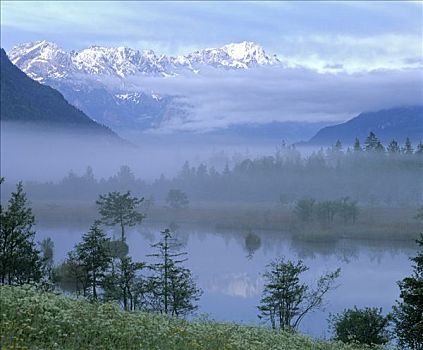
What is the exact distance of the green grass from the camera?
12266 mm

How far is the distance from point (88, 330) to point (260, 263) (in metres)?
63.6

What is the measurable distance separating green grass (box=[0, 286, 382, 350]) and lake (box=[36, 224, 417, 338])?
20908 mm

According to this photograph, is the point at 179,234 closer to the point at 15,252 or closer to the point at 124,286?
the point at 124,286

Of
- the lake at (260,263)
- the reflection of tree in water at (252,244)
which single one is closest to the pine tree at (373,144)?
the lake at (260,263)

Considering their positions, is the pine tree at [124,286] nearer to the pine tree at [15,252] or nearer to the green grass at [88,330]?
the pine tree at [15,252]

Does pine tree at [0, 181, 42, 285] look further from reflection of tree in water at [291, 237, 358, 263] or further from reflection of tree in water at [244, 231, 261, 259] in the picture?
reflection of tree in water at [244, 231, 261, 259]

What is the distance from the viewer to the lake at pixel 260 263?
50.2 metres

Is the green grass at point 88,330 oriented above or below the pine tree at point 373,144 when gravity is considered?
below

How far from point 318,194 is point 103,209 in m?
101

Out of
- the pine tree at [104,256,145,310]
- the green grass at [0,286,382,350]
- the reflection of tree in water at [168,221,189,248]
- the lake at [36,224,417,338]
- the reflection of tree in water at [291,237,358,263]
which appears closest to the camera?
the green grass at [0,286,382,350]

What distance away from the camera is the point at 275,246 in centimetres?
9056

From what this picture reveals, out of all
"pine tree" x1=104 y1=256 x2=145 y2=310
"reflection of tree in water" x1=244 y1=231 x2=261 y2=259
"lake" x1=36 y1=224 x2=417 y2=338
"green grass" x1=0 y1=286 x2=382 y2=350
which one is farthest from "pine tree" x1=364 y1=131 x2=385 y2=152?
"green grass" x1=0 y1=286 x2=382 y2=350

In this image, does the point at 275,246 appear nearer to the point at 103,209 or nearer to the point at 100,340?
the point at 103,209

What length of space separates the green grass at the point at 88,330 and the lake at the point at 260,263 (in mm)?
20908
